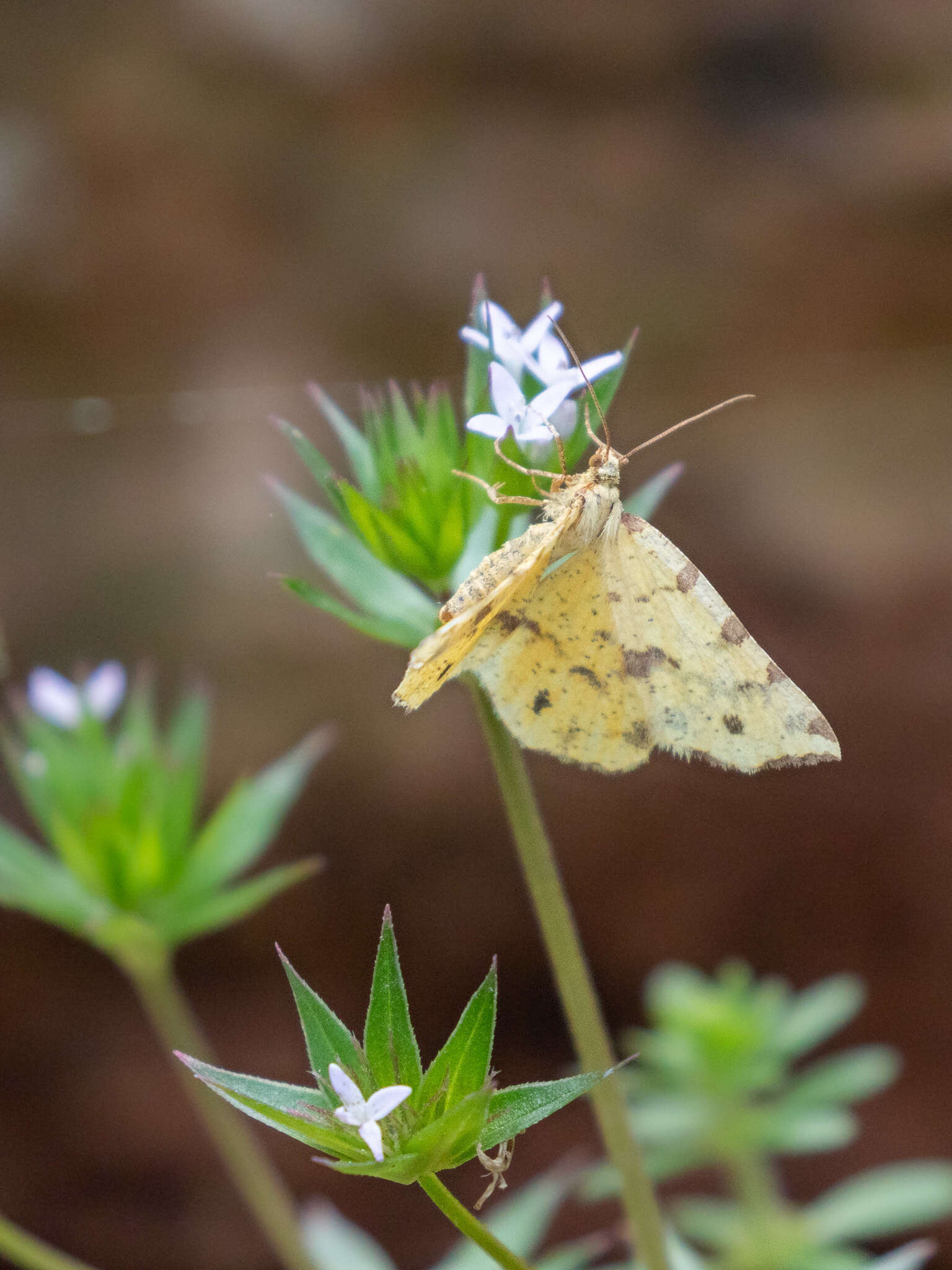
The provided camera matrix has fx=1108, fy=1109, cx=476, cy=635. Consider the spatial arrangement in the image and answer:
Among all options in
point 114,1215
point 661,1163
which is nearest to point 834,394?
point 661,1163

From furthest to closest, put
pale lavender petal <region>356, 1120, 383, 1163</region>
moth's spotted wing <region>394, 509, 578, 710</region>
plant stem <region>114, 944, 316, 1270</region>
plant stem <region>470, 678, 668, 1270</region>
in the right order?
plant stem <region>114, 944, 316, 1270</region> < plant stem <region>470, 678, 668, 1270</region> < moth's spotted wing <region>394, 509, 578, 710</region> < pale lavender petal <region>356, 1120, 383, 1163</region>

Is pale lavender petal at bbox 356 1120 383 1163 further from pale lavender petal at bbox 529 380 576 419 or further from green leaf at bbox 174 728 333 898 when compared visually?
green leaf at bbox 174 728 333 898

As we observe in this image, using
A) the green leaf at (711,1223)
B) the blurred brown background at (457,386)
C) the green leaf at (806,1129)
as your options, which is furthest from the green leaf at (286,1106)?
the blurred brown background at (457,386)

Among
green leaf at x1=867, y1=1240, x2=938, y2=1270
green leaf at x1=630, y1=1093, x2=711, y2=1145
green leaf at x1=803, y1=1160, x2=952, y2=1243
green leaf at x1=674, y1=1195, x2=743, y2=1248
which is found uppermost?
green leaf at x1=630, y1=1093, x2=711, y2=1145

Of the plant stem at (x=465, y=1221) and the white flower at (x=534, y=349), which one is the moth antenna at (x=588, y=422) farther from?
the plant stem at (x=465, y=1221)

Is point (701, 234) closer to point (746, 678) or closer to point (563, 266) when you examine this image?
point (563, 266)

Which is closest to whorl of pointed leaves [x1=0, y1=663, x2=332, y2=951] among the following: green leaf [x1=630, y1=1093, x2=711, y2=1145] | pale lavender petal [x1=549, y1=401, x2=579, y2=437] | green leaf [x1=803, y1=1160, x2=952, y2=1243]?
pale lavender petal [x1=549, y1=401, x2=579, y2=437]
